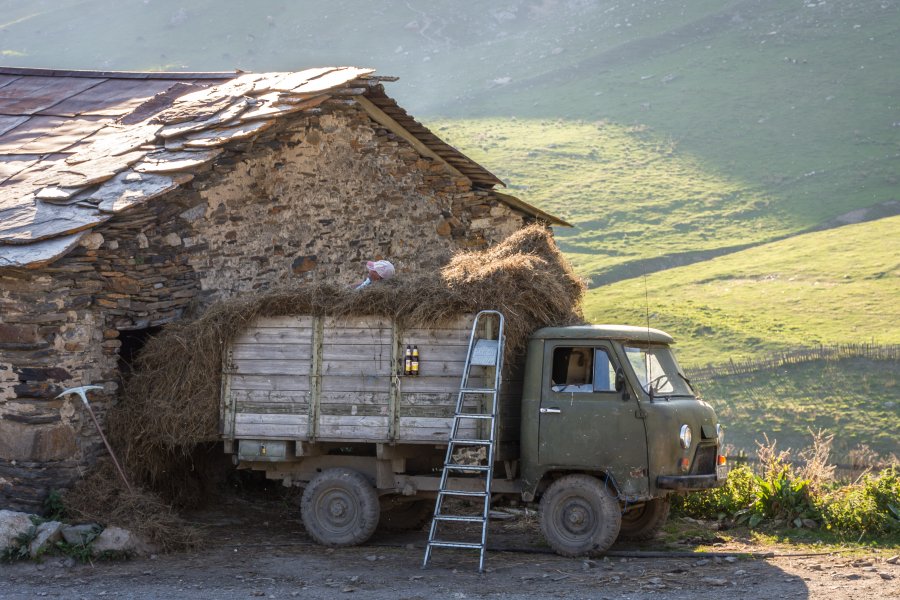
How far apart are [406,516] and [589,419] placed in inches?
106

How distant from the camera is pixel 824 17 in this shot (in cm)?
8081

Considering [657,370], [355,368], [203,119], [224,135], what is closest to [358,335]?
[355,368]

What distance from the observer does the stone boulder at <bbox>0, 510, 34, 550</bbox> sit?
9.38 m

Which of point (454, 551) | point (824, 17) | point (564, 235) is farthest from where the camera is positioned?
point (824, 17)

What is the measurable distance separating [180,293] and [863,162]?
174 feet

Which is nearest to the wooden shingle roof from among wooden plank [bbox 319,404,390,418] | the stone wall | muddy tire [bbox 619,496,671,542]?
the stone wall

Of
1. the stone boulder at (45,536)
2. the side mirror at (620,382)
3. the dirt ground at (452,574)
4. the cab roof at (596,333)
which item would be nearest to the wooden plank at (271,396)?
the dirt ground at (452,574)

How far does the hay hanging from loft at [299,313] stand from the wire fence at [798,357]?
64.7ft

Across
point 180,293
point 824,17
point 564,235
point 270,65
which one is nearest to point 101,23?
point 270,65

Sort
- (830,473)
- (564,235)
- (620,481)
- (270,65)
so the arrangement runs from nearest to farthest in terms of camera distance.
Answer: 1. (620,481)
2. (830,473)
3. (564,235)
4. (270,65)

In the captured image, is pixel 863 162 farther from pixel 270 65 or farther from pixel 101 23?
pixel 101 23

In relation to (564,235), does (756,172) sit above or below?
above

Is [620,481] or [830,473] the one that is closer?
[620,481]

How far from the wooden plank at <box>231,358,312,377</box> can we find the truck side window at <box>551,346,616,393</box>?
7.61 feet
